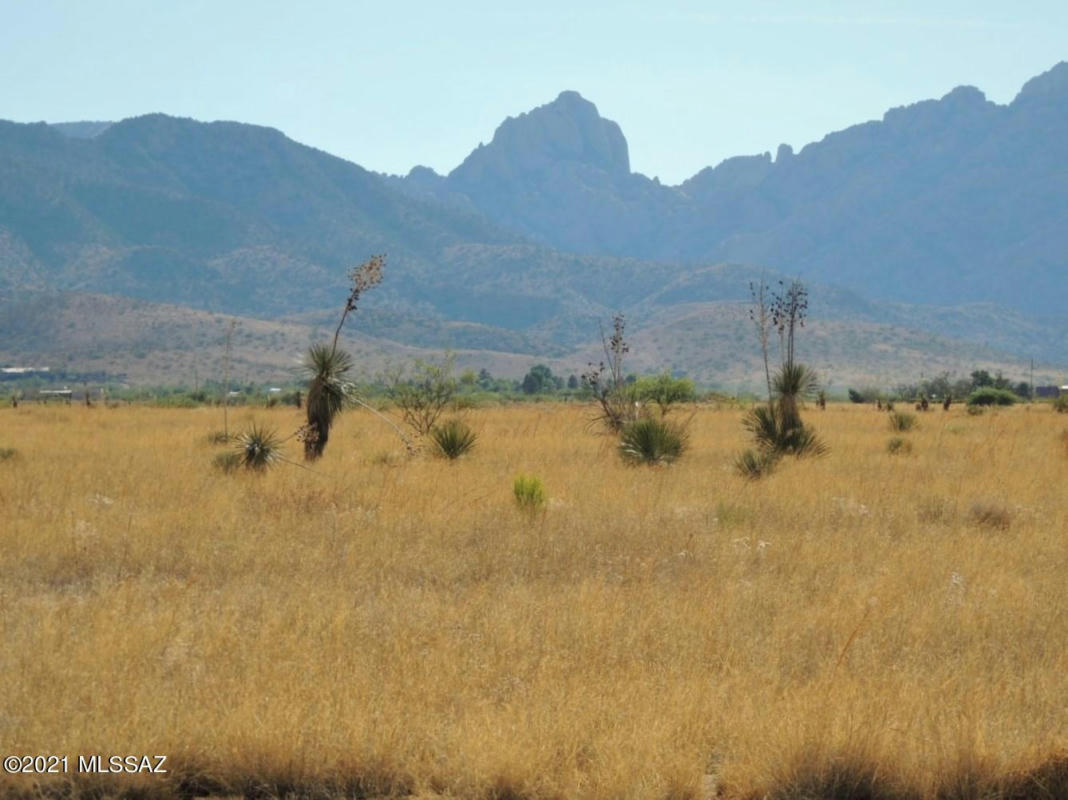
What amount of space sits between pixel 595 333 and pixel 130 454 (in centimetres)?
12999

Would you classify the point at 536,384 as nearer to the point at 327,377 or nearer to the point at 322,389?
the point at 322,389

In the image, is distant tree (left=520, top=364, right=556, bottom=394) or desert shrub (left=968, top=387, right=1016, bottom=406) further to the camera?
distant tree (left=520, top=364, right=556, bottom=394)

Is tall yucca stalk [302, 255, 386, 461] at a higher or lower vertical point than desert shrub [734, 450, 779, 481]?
higher

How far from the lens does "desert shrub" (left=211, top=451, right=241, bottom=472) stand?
16.5m

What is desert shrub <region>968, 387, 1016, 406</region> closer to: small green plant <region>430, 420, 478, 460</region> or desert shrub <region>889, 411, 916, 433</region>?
desert shrub <region>889, 411, 916, 433</region>

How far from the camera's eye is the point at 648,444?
18.5 m

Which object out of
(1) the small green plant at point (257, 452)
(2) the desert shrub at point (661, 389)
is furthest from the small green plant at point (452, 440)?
(2) the desert shrub at point (661, 389)

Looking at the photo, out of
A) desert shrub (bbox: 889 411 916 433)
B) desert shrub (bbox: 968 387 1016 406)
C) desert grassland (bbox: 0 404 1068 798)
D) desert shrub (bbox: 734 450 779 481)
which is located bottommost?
desert grassland (bbox: 0 404 1068 798)

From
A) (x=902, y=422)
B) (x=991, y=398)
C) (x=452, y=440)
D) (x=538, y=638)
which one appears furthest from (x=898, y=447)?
(x=991, y=398)

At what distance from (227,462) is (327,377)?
2.02 metres

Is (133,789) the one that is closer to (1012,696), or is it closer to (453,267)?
(1012,696)

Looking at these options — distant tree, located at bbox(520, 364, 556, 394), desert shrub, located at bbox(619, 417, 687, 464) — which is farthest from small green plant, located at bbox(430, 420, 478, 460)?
distant tree, located at bbox(520, 364, 556, 394)

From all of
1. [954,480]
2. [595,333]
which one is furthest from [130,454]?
[595,333]

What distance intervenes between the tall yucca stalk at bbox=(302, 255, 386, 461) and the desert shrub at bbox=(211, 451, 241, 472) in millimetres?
1245
